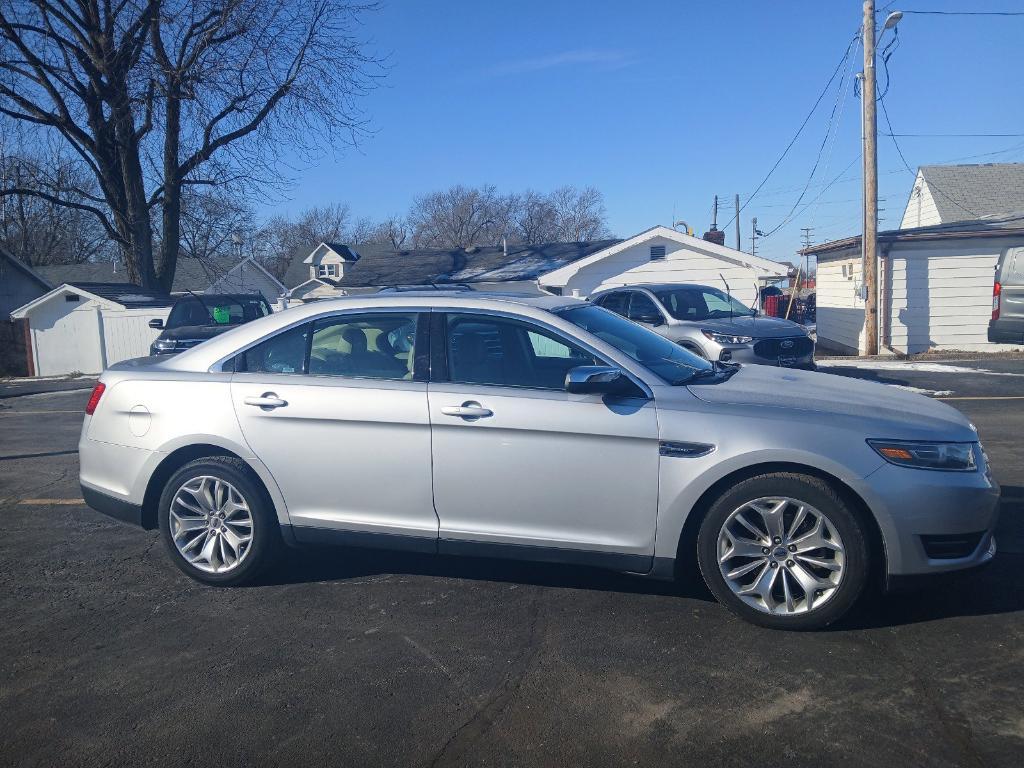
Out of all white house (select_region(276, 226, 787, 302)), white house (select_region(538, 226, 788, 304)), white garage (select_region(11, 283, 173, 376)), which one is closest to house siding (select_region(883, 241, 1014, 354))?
white house (select_region(276, 226, 787, 302))

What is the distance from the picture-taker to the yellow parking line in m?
6.74

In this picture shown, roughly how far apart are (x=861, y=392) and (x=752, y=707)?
77.1 inches

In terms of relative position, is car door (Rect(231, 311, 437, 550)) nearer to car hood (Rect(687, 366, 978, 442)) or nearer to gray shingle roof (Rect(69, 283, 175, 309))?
car hood (Rect(687, 366, 978, 442))

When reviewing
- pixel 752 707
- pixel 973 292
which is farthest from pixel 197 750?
pixel 973 292

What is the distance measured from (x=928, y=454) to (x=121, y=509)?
4.40 m

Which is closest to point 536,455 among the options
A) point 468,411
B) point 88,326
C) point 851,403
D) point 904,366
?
point 468,411

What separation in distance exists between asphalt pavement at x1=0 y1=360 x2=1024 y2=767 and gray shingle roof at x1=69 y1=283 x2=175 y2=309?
22942 millimetres

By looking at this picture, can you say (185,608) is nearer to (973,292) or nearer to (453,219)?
(973,292)

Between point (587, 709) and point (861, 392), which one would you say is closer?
point (587, 709)

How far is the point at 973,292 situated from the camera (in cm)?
1900

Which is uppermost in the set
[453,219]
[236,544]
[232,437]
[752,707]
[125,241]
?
[453,219]

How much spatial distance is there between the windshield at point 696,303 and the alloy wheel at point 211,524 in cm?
846

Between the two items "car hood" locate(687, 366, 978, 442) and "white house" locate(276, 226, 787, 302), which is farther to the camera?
"white house" locate(276, 226, 787, 302)

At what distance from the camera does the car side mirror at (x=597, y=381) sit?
13.3 ft
